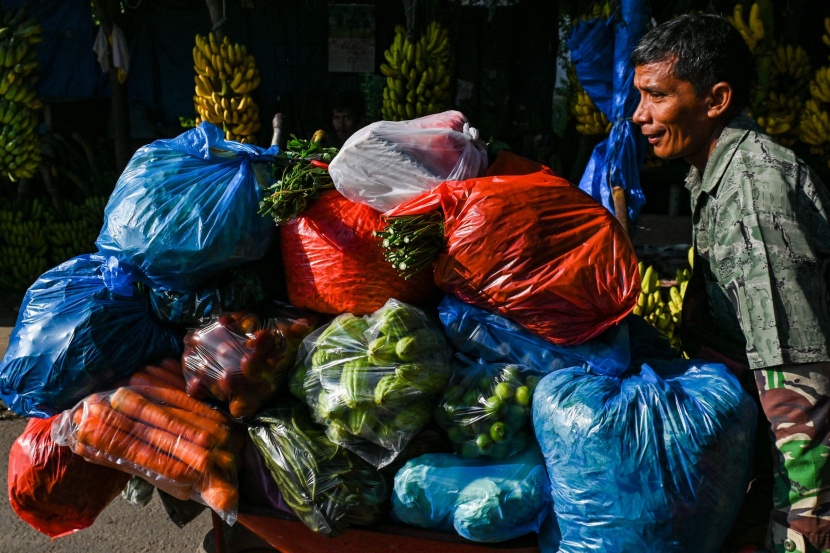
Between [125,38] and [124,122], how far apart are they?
0.81 meters

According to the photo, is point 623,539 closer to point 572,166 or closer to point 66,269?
point 66,269

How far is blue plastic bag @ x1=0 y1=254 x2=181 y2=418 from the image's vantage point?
7.29 feet

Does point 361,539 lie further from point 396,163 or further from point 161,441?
point 396,163

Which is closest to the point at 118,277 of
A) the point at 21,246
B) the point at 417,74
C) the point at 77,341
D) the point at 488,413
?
the point at 77,341

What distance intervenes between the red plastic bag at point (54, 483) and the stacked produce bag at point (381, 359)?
16 millimetres

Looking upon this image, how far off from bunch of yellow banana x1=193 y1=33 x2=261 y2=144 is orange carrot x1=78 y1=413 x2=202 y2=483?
432 centimetres

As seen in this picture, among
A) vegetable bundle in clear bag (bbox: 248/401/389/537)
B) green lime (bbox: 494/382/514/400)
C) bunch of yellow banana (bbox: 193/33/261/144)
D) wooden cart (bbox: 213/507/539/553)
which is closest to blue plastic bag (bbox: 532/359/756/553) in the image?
green lime (bbox: 494/382/514/400)

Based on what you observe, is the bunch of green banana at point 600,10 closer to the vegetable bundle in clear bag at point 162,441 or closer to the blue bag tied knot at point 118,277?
the blue bag tied knot at point 118,277

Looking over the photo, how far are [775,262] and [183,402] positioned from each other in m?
1.66

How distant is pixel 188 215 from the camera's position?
2.21 metres

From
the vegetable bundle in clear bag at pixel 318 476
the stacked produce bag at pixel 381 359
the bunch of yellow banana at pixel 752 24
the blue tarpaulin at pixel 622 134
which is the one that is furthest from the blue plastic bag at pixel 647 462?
the bunch of yellow banana at pixel 752 24

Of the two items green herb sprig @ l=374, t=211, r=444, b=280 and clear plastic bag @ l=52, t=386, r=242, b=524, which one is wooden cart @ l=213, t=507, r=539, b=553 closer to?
clear plastic bag @ l=52, t=386, r=242, b=524

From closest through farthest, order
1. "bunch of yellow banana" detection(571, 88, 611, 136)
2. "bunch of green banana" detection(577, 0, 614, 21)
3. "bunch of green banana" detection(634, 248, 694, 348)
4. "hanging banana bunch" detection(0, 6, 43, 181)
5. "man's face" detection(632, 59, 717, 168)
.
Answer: "man's face" detection(632, 59, 717, 168)
"bunch of green banana" detection(634, 248, 694, 348)
"bunch of green banana" detection(577, 0, 614, 21)
"bunch of yellow banana" detection(571, 88, 611, 136)
"hanging banana bunch" detection(0, 6, 43, 181)

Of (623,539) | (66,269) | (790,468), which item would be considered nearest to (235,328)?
(66,269)
